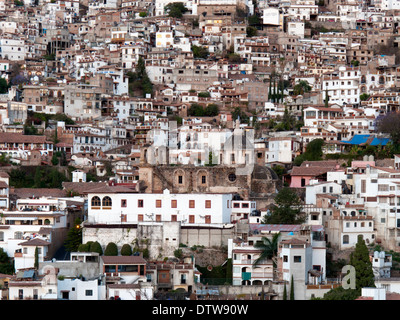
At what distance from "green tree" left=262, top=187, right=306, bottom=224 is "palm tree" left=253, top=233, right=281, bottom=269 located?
3.00 meters

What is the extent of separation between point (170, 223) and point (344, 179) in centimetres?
1186

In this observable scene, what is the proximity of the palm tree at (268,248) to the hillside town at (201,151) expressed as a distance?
0.10 meters

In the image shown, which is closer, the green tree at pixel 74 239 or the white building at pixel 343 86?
the green tree at pixel 74 239

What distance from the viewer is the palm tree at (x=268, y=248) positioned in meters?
44.1

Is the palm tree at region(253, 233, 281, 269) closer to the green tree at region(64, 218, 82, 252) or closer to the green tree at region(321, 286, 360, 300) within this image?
the green tree at region(321, 286, 360, 300)

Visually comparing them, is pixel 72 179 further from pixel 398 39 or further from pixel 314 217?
pixel 398 39

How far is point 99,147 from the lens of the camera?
68688mm

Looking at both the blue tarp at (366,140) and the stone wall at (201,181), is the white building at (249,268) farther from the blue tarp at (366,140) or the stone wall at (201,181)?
the blue tarp at (366,140)

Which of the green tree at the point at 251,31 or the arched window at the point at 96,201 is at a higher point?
the green tree at the point at 251,31

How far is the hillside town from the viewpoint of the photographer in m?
43.7

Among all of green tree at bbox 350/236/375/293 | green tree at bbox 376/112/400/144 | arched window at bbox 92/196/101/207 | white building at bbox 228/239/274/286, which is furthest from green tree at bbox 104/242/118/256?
green tree at bbox 376/112/400/144

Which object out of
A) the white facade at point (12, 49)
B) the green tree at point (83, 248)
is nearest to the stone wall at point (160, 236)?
the green tree at point (83, 248)

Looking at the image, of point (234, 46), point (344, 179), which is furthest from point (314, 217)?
point (234, 46)

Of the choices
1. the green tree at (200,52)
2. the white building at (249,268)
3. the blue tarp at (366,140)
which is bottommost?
the white building at (249,268)
